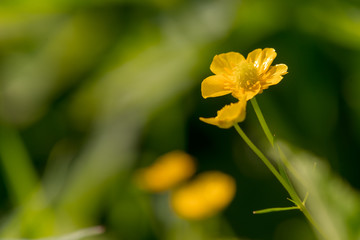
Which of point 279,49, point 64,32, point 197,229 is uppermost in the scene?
point 64,32

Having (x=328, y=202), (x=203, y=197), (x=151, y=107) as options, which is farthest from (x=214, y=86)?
(x=151, y=107)

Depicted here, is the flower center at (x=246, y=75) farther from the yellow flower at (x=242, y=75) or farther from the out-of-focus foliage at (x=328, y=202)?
the out-of-focus foliage at (x=328, y=202)

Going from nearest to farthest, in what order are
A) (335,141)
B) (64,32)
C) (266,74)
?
(266,74)
(335,141)
(64,32)

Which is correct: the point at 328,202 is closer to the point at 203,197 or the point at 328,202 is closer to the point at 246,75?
the point at 246,75

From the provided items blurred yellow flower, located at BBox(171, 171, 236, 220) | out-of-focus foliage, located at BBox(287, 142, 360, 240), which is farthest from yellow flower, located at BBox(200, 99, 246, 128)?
blurred yellow flower, located at BBox(171, 171, 236, 220)

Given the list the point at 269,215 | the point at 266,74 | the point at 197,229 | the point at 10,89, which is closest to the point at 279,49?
the point at 269,215

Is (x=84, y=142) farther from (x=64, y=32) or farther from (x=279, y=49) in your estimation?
(x=279, y=49)
